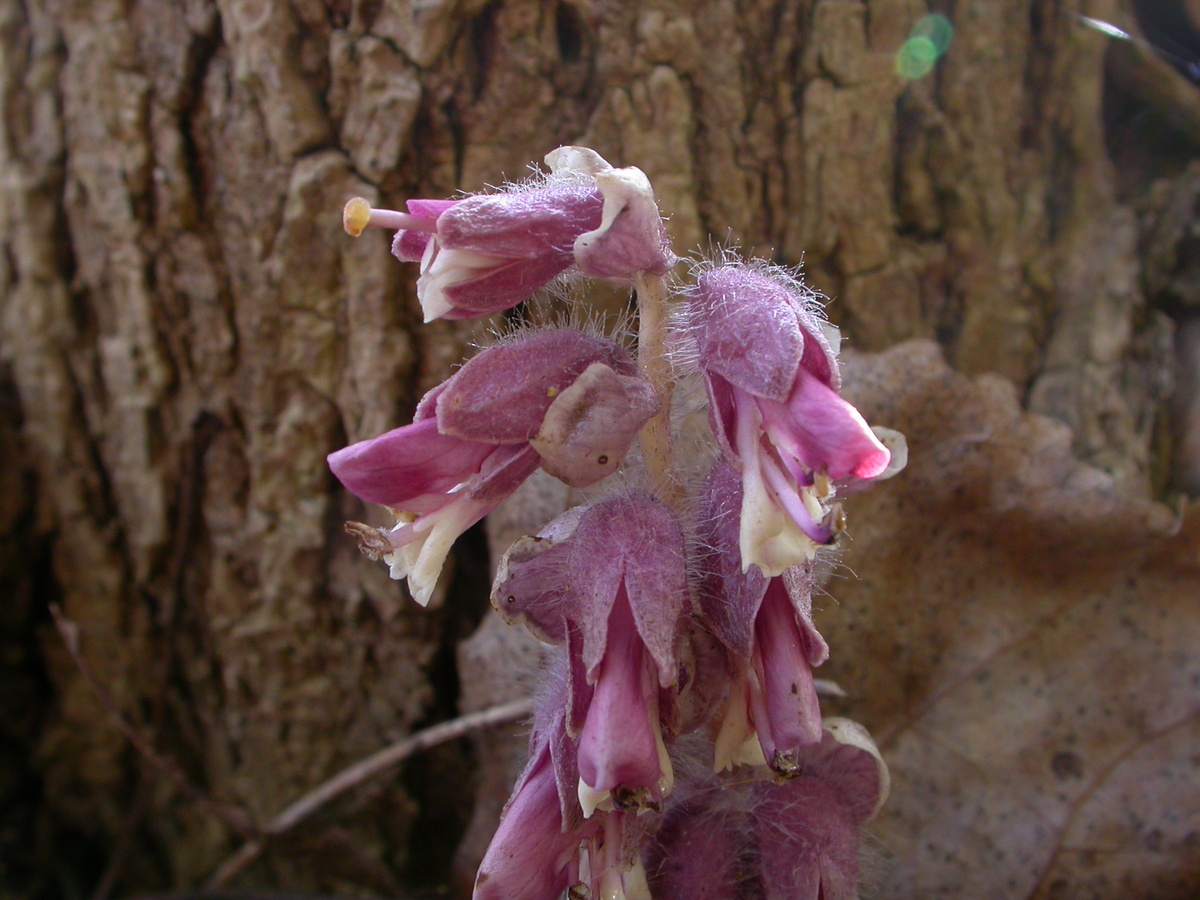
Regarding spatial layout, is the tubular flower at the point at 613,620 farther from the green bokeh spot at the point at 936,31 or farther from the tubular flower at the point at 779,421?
the green bokeh spot at the point at 936,31

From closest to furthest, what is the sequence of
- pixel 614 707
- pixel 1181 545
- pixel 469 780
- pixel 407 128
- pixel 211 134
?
pixel 614 707
pixel 1181 545
pixel 407 128
pixel 211 134
pixel 469 780

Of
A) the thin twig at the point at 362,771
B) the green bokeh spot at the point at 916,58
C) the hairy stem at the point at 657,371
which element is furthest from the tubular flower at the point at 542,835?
the green bokeh spot at the point at 916,58

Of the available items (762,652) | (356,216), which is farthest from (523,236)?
(762,652)

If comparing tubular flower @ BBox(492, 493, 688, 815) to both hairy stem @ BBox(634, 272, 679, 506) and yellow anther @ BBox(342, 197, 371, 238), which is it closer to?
hairy stem @ BBox(634, 272, 679, 506)

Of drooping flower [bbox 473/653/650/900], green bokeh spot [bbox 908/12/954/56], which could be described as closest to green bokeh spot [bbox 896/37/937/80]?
green bokeh spot [bbox 908/12/954/56]

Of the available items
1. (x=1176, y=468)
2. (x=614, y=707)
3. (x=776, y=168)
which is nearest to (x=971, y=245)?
(x=776, y=168)

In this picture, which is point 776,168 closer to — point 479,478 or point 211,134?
point 479,478
